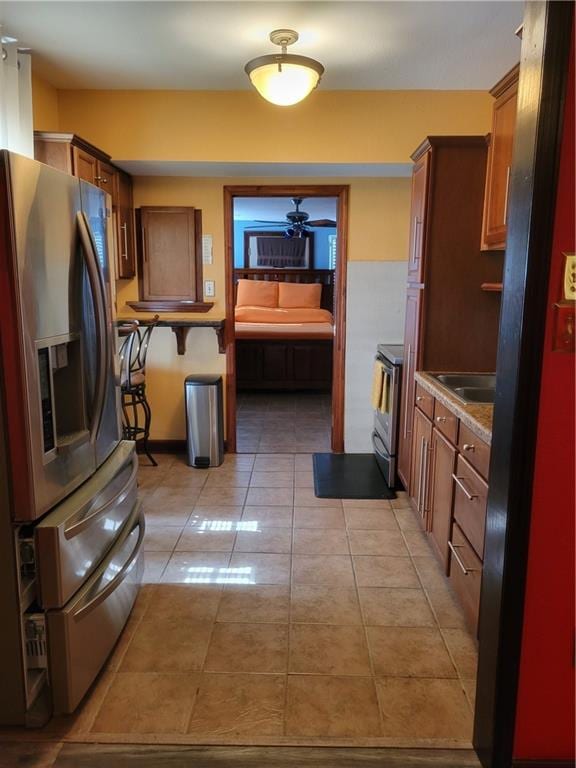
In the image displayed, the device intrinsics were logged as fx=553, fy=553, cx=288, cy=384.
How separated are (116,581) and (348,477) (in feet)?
7.26

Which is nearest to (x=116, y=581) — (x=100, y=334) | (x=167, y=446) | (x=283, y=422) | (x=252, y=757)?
(x=252, y=757)

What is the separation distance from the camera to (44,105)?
3.35 meters

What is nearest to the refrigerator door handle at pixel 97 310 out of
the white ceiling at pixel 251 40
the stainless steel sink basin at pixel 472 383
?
the white ceiling at pixel 251 40

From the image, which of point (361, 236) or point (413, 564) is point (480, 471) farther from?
point (361, 236)

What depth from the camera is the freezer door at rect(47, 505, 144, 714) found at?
166 cm

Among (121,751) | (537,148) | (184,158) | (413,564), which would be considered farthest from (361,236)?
(121,751)

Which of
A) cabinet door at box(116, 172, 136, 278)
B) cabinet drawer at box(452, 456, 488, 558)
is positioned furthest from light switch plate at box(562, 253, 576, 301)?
cabinet door at box(116, 172, 136, 278)

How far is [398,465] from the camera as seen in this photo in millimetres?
3674

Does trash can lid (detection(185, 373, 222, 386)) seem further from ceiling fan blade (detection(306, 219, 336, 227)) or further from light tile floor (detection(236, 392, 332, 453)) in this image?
ceiling fan blade (detection(306, 219, 336, 227))

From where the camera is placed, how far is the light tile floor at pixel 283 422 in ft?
15.5

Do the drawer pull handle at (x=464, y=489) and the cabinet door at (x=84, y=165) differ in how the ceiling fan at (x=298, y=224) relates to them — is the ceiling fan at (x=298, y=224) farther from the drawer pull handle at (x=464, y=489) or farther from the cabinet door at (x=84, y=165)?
the drawer pull handle at (x=464, y=489)

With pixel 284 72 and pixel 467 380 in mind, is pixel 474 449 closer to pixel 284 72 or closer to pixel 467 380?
pixel 467 380

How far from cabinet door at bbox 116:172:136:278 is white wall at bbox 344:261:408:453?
164cm

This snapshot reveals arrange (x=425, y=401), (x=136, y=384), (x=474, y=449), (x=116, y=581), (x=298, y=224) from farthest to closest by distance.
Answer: (x=298, y=224) < (x=136, y=384) < (x=425, y=401) < (x=474, y=449) < (x=116, y=581)
